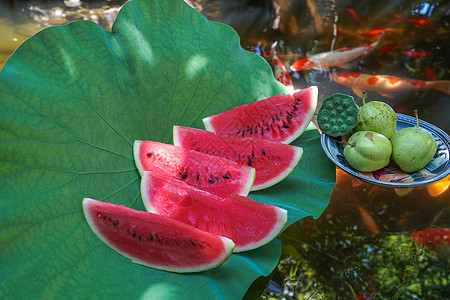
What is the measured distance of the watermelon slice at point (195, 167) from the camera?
136 centimetres

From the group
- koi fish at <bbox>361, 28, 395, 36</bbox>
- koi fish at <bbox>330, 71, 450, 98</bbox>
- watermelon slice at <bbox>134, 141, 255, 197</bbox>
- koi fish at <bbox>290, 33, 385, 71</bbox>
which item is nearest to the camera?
watermelon slice at <bbox>134, 141, 255, 197</bbox>

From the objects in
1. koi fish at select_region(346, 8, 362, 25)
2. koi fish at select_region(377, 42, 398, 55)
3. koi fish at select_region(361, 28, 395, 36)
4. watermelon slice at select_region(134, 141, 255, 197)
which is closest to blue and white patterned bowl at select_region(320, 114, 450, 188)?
watermelon slice at select_region(134, 141, 255, 197)

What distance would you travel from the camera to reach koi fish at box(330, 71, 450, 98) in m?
2.14

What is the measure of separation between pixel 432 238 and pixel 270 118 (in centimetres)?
74

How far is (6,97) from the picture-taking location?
3.96ft

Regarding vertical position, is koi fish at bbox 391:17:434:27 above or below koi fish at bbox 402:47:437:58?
above

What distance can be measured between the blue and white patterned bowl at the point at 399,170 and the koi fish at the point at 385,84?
63 centimetres

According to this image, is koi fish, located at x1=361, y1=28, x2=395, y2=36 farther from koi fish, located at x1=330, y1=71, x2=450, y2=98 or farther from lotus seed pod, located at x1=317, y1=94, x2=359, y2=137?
lotus seed pod, located at x1=317, y1=94, x2=359, y2=137

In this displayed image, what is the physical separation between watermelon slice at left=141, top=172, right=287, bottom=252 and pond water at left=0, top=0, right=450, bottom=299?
17 cm

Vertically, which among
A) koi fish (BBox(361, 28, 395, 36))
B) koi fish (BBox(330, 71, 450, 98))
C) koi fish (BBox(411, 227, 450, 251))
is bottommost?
koi fish (BBox(411, 227, 450, 251))

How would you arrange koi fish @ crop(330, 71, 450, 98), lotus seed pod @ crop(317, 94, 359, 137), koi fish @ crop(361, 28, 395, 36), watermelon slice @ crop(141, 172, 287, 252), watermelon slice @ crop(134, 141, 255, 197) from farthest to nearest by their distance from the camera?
koi fish @ crop(361, 28, 395, 36) < koi fish @ crop(330, 71, 450, 98) < lotus seed pod @ crop(317, 94, 359, 137) < watermelon slice @ crop(134, 141, 255, 197) < watermelon slice @ crop(141, 172, 287, 252)

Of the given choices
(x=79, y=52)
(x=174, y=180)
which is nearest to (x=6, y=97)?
(x=79, y=52)

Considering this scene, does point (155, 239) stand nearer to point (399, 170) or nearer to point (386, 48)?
point (399, 170)

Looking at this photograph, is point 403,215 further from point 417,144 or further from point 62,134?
point 62,134
